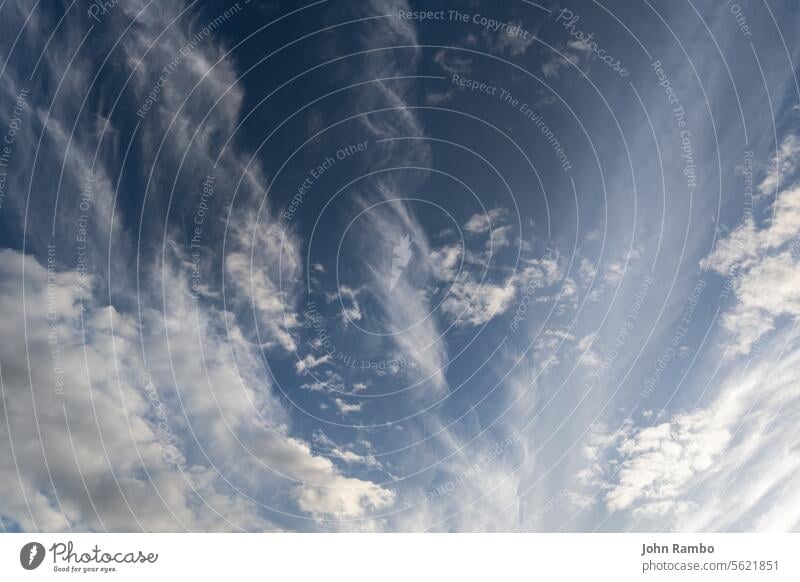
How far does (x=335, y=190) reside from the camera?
1192 inches

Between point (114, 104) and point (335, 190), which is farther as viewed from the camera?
point (335, 190)

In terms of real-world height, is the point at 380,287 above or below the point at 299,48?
below

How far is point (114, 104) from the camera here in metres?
25.8
